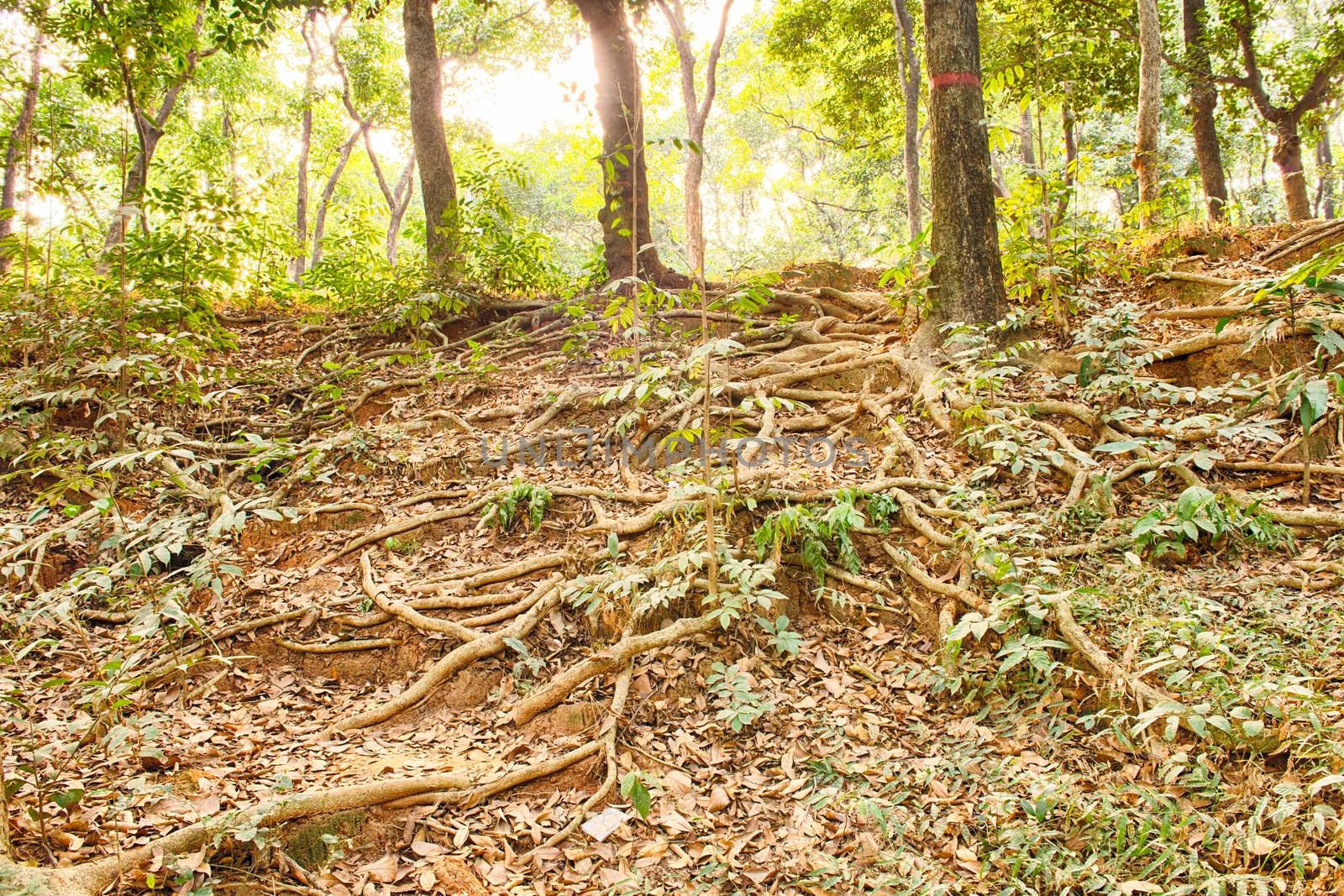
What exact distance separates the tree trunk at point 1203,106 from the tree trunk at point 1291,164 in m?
1.00

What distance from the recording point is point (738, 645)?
330cm

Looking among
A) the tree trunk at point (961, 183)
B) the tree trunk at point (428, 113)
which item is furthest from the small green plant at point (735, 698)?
the tree trunk at point (428, 113)

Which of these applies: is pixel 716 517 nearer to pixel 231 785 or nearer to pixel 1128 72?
pixel 231 785

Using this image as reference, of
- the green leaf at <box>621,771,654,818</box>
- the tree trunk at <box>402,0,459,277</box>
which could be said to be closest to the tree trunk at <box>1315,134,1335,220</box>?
the tree trunk at <box>402,0,459,277</box>

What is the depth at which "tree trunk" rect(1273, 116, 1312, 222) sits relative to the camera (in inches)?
371

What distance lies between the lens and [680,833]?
8.26 ft

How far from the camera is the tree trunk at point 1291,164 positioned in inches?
371

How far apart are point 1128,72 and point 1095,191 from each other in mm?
22012

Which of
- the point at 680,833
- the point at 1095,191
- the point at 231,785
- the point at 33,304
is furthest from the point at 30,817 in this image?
the point at 1095,191

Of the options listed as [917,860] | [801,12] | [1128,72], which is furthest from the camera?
[801,12]

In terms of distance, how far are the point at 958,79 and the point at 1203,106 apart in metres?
6.40

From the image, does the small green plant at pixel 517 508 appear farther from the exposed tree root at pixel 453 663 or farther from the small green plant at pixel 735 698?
the small green plant at pixel 735 698

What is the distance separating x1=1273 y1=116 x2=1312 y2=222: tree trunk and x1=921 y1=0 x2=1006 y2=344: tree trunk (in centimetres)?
698

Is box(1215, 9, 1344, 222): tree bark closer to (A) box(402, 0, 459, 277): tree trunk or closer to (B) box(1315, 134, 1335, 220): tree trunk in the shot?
(B) box(1315, 134, 1335, 220): tree trunk
